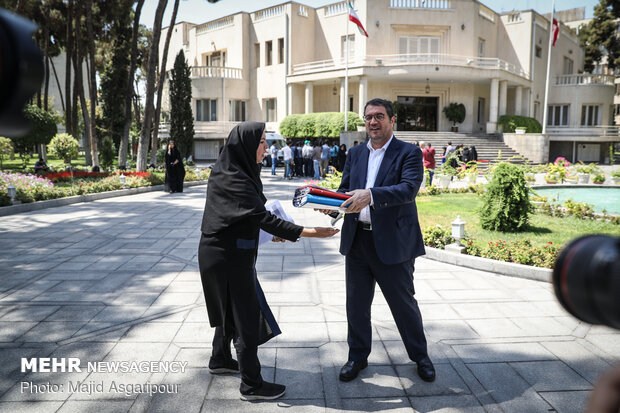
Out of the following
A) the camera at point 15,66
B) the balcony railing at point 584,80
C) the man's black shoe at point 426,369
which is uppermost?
the balcony railing at point 584,80

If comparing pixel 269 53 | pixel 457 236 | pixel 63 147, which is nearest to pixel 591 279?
pixel 457 236

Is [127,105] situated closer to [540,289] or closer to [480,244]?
[480,244]

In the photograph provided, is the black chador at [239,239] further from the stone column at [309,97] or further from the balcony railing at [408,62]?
the stone column at [309,97]

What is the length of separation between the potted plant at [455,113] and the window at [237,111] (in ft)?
48.9

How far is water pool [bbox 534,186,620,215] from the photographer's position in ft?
45.0

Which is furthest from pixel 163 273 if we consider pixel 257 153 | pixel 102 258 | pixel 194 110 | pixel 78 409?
pixel 194 110

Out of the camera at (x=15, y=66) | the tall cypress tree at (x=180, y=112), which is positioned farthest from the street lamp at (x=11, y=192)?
the tall cypress tree at (x=180, y=112)

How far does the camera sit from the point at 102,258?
7.00 m

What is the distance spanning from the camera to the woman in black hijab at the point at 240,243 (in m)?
3.02

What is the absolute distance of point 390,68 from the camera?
95.8 ft

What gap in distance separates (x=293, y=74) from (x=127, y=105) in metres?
14.9

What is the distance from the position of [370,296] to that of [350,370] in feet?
1.86

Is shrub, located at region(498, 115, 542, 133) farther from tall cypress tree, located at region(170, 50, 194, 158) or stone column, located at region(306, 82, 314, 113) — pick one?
tall cypress tree, located at region(170, 50, 194, 158)

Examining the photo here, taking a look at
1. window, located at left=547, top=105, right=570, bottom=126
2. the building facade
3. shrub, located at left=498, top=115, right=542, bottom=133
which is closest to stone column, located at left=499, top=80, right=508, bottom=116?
the building facade
